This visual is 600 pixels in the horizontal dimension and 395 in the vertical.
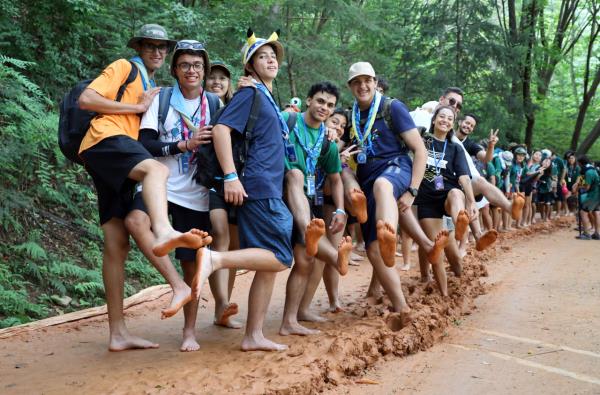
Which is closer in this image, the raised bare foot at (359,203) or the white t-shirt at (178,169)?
the white t-shirt at (178,169)

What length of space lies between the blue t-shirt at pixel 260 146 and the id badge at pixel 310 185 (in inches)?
28.7

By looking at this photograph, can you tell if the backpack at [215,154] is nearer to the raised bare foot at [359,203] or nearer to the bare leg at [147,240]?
the bare leg at [147,240]

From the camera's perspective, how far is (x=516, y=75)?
20.1 meters

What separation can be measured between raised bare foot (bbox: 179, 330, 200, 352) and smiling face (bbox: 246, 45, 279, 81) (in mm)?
2211

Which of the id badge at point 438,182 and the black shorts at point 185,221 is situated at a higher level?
the id badge at point 438,182

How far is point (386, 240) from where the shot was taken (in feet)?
18.2

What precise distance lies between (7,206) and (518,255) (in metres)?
9.07

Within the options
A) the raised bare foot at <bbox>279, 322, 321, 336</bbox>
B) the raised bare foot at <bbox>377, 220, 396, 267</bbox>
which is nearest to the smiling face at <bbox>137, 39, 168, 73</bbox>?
the raised bare foot at <bbox>377, 220, 396, 267</bbox>

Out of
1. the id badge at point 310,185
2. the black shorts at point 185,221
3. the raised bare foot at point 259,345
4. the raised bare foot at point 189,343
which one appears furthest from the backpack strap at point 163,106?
A: the raised bare foot at point 259,345

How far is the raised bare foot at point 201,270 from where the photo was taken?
4.31 m

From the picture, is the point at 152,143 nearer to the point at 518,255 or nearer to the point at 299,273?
the point at 299,273

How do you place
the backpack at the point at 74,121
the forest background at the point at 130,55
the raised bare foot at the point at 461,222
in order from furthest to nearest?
1. the forest background at the point at 130,55
2. the raised bare foot at the point at 461,222
3. the backpack at the point at 74,121

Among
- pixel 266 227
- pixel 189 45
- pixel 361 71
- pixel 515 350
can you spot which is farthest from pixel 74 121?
pixel 515 350

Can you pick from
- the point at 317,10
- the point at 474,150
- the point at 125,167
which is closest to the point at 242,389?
the point at 125,167
